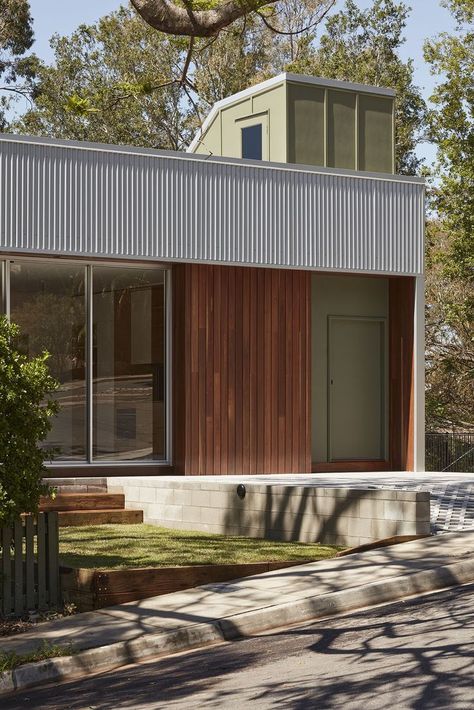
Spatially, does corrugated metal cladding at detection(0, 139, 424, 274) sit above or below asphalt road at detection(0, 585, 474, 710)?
above

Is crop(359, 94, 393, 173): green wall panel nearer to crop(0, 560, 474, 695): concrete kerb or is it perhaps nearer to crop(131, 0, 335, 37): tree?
crop(131, 0, 335, 37): tree

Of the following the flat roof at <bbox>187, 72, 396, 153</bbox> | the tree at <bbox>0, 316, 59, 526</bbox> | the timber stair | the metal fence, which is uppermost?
the flat roof at <bbox>187, 72, 396, 153</bbox>

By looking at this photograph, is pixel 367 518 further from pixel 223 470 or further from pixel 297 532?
pixel 223 470

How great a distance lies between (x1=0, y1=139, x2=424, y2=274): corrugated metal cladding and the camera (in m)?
16.3

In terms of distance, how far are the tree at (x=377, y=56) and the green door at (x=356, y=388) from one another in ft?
66.4

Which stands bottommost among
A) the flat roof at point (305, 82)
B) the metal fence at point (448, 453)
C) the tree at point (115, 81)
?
the metal fence at point (448, 453)

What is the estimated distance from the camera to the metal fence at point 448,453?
31344mm

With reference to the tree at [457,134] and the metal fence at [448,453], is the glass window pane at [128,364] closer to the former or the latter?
the metal fence at [448,453]

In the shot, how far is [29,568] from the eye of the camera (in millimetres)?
10117

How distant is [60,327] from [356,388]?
5.51 meters

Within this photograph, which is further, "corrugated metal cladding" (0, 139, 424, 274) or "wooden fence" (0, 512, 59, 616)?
"corrugated metal cladding" (0, 139, 424, 274)

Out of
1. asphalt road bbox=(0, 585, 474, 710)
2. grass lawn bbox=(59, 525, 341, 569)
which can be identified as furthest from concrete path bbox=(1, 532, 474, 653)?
grass lawn bbox=(59, 525, 341, 569)

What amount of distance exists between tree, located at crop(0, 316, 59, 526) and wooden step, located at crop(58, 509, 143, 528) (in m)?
4.29

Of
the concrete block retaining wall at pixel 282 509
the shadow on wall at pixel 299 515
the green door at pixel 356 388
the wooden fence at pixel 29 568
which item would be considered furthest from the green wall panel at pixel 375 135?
the wooden fence at pixel 29 568
